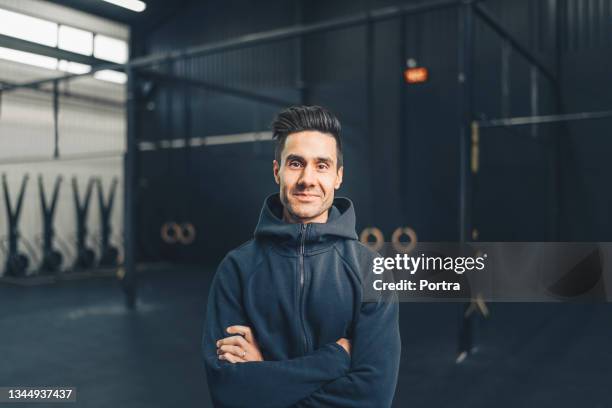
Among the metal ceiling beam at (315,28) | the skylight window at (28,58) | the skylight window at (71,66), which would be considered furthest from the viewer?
the skylight window at (71,66)

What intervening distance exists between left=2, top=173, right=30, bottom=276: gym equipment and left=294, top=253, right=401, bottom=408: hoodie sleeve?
7255 mm

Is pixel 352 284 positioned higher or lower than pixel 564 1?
lower

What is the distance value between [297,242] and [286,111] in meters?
0.23

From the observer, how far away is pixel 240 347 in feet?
2.93

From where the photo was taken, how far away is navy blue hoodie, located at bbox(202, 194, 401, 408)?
0.88m

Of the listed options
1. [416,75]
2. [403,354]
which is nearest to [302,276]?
[403,354]

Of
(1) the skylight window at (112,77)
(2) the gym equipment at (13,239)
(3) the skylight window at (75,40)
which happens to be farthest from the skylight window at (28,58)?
(2) the gym equipment at (13,239)

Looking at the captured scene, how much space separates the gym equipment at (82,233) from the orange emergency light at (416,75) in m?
5.70

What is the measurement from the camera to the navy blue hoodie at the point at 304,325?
88cm

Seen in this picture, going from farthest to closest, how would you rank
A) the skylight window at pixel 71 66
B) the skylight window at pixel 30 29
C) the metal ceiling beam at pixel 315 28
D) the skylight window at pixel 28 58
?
the skylight window at pixel 71 66, the skylight window at pixel 28 58, the skylight window at pixel 30 29, the metal ceiling beam at pixel 315 28

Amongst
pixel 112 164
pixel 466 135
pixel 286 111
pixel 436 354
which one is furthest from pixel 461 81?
pixel 112 164

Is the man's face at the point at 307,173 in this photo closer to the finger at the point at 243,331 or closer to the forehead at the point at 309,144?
the forehead at the point at 309,144

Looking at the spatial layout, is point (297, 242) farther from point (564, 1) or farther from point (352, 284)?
point (564, 1)

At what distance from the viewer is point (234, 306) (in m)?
0.93
